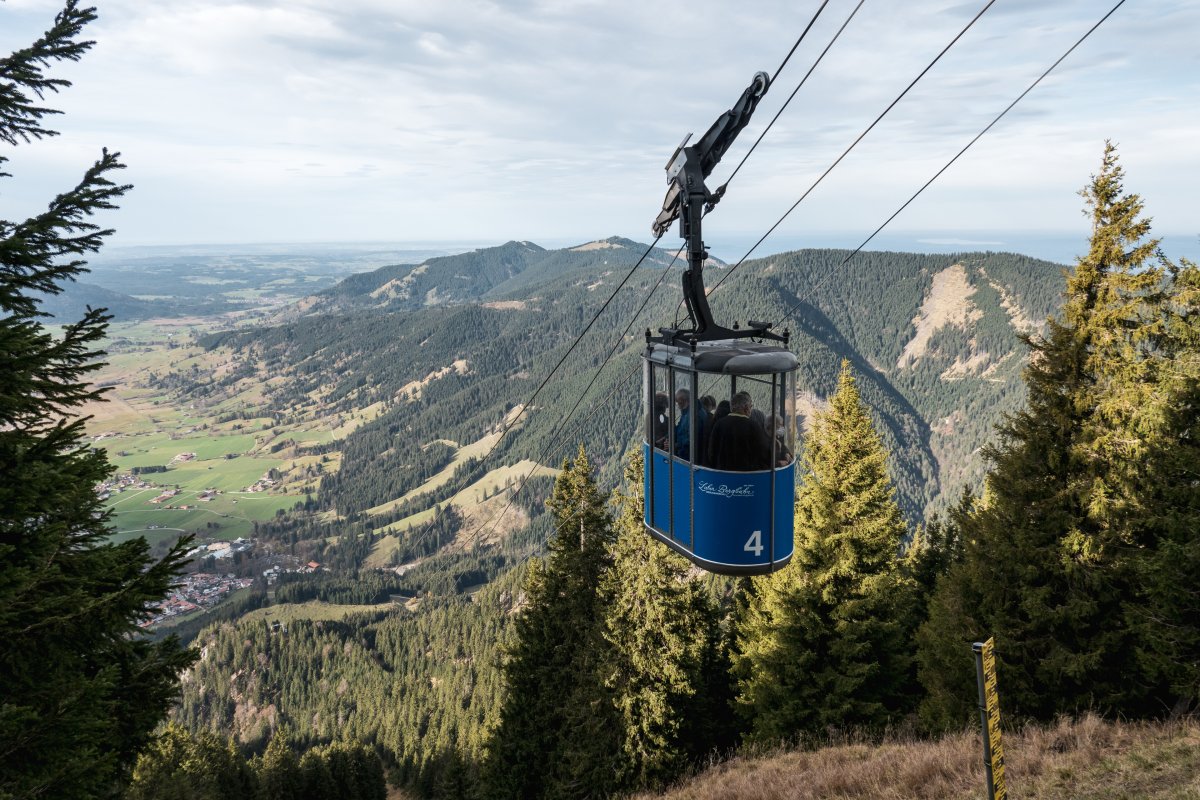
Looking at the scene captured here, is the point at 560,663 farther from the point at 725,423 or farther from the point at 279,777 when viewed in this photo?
the point at 279,777

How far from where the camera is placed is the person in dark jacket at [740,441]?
9703mm

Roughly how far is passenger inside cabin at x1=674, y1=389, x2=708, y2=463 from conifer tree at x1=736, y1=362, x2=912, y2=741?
355 inches

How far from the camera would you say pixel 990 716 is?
644cm

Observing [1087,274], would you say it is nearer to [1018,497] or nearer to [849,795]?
[1018,497]

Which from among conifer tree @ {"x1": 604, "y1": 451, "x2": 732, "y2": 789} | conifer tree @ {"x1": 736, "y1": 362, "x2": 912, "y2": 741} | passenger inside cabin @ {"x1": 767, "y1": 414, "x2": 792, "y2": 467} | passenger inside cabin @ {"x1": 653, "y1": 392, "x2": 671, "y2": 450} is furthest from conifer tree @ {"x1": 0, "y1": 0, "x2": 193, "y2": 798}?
conifer tree @ {"x1": 736, "y1": 362, "x2": 912, "y2": 741}

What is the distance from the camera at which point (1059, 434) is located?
1410cm

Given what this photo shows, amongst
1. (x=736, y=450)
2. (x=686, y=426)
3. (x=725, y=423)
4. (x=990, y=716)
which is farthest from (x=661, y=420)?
(x=990, y=716)

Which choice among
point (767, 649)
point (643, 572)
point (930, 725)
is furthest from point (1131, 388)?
point (643, 572)

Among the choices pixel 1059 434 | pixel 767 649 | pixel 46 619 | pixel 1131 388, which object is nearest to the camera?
pixel 46 619

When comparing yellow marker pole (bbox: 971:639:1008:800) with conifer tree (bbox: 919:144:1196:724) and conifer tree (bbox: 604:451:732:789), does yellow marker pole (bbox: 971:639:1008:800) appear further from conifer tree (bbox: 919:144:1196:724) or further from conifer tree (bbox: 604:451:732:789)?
conifer tree (bbox: 604:451:732:789)

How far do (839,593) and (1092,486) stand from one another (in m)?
6.96

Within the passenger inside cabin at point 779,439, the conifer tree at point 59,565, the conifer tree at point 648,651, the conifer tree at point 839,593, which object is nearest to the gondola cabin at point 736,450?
the passenger inside cabin at point 779,439

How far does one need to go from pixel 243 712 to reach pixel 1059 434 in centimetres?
16278

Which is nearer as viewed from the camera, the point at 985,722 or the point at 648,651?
the point at 985,722
